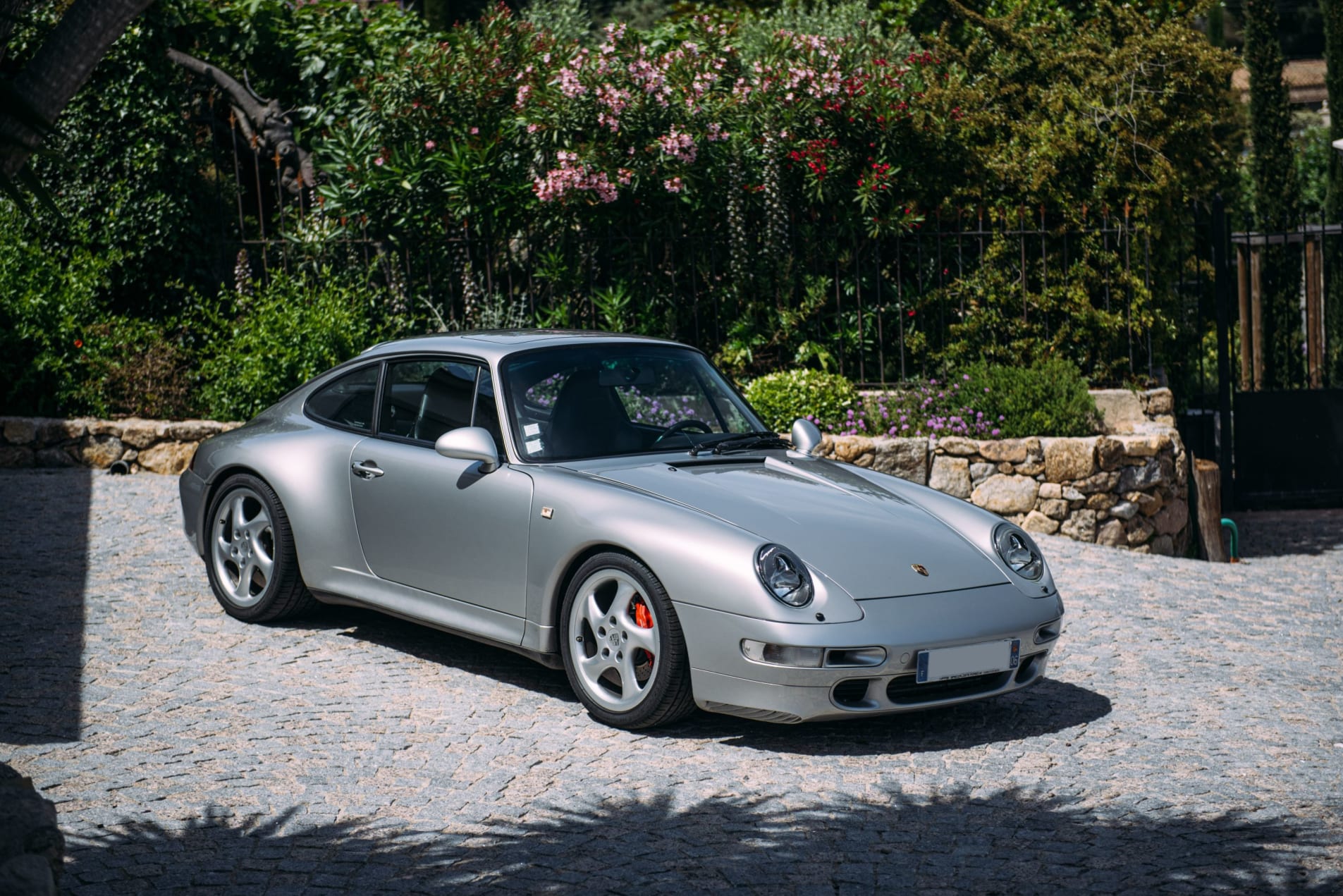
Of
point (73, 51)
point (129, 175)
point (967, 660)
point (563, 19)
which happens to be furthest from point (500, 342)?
point (563, 19)

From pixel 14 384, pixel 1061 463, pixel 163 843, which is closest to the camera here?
pixel 163 843

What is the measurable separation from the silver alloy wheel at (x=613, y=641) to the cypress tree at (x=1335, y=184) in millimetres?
14195

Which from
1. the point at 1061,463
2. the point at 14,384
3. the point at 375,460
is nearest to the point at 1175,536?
the point at 1061,463

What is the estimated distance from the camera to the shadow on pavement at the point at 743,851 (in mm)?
3953

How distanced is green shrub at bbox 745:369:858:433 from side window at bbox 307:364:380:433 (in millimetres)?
4673

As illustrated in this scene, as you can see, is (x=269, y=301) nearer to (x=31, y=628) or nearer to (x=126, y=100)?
(x=126, y=100)

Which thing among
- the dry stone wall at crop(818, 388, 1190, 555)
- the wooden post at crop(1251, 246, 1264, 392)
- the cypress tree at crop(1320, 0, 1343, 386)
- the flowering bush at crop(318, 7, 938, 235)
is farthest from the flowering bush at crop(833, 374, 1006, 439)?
the cypress tree at crop(1320, 0, 1343, 386)

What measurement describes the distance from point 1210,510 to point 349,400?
677 centimetres

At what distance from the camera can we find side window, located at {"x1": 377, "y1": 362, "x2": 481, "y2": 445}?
6242 millimetres

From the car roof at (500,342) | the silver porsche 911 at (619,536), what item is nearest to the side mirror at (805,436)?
the silver porsche 911 at (619,536)

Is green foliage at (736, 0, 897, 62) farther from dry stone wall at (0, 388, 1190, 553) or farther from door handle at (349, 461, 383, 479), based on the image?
door handle at (349, 461, 383, 479)

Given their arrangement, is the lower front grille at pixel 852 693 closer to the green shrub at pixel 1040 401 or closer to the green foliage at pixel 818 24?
the green shrub at pixel 1040 401

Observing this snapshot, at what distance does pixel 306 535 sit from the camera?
6.57m

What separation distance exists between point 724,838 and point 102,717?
8.79 ft
